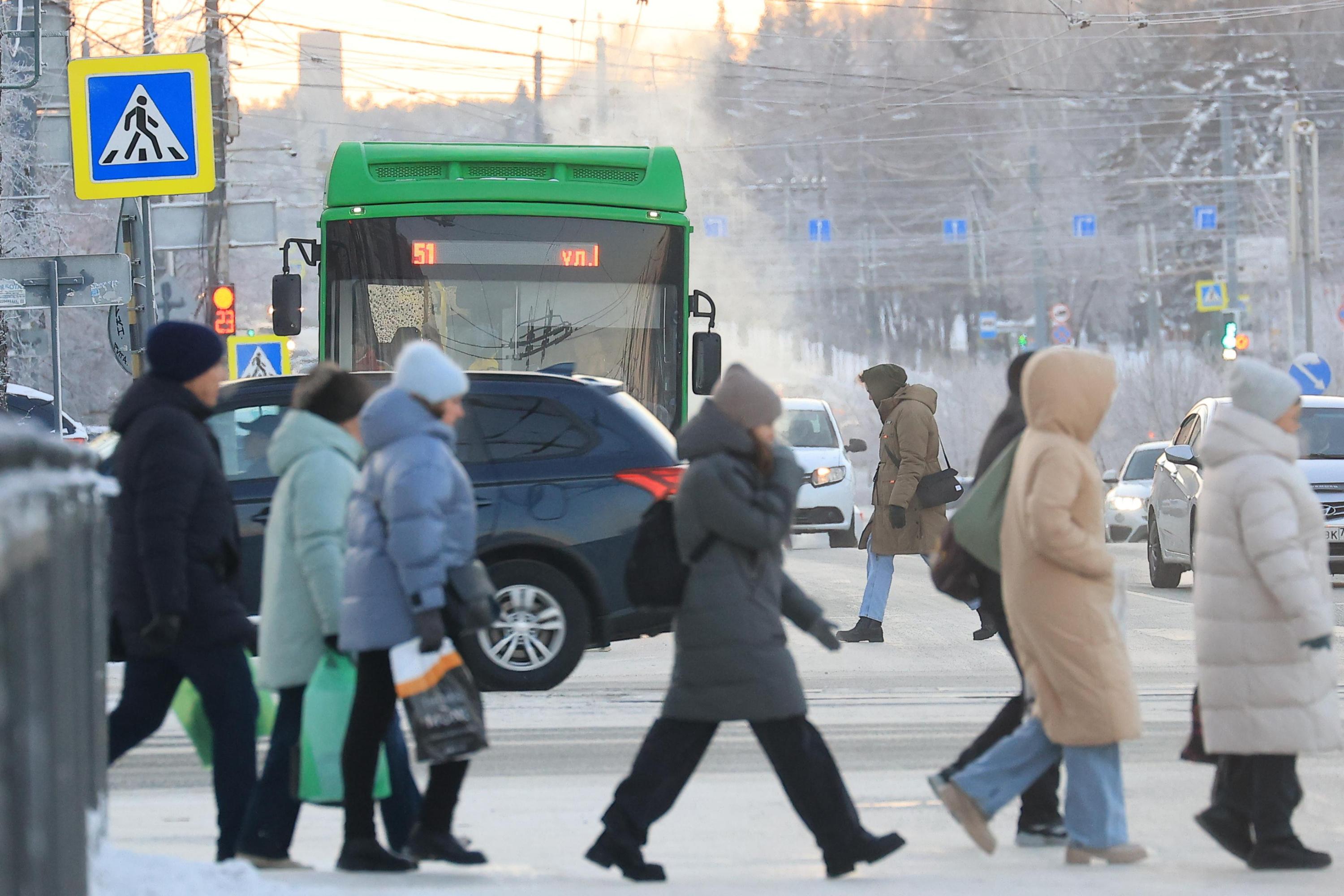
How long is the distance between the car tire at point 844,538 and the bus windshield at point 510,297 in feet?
35.3

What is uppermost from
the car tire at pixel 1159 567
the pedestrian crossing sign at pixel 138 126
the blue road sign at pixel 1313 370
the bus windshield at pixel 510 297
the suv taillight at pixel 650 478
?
the pedestrian crossing sign at pixel 138 126

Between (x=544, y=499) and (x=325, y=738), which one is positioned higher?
(x=544, y=499)

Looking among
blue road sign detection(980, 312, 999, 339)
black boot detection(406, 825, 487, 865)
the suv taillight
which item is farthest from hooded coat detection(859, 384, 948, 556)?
blue road sign detection(980, 312, 999, 339)

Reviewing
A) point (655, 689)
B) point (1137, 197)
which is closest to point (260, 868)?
point (655, 689)

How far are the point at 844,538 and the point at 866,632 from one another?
1239cm

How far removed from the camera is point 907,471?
12.6 metres

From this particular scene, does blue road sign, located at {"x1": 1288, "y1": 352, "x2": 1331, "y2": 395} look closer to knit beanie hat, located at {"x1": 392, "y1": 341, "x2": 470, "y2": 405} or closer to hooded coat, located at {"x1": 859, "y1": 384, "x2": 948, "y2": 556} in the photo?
hooded coat, located at {"x1": 859, "y1": 384, "x2": 948, "y2": 556}

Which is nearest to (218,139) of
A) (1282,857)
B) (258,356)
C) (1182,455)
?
(258,356)

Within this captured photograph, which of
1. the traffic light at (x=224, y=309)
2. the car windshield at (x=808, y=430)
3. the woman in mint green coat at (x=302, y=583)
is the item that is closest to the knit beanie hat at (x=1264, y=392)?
the woman in mint green coat at (x=302, y=583)

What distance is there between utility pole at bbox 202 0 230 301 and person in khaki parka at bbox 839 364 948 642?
12872 millimetres

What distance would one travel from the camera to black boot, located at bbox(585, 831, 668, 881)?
5832 mm

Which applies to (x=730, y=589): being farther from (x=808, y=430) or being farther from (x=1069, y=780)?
(x=808, y=430)

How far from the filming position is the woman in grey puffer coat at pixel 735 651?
5746 millimetres

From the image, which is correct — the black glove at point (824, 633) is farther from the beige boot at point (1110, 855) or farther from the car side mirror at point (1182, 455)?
the car side mirror at point (1182, 455)
